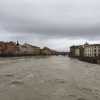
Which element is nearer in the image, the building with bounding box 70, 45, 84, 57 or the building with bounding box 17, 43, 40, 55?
the building with bounding box 70, 45, 84, 57

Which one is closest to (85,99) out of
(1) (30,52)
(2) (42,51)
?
(1) (30,52)

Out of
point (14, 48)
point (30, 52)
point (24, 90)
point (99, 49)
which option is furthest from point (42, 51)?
point (24, 90)

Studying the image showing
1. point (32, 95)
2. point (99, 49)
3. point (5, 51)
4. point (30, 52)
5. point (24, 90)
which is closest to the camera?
point (32, 95)

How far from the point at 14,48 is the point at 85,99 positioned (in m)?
118

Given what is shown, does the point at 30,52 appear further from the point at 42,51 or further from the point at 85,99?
the point at 85,99

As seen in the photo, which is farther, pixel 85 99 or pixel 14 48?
pixel 14 48

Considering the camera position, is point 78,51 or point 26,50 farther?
point 26,50

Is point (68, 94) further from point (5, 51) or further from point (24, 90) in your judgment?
point (5, 51)

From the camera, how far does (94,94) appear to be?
12.3 m

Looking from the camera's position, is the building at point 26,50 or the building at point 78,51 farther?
the building at point 26,50

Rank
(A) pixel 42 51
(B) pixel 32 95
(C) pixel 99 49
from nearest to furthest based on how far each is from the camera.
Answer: (B) pixel 32 95
(C) pixel 99 49
(A) pixel 42 51

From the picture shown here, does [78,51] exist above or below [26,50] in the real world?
below

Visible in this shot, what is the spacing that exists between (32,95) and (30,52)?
147654 millimetres

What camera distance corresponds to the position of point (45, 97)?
1149cm
